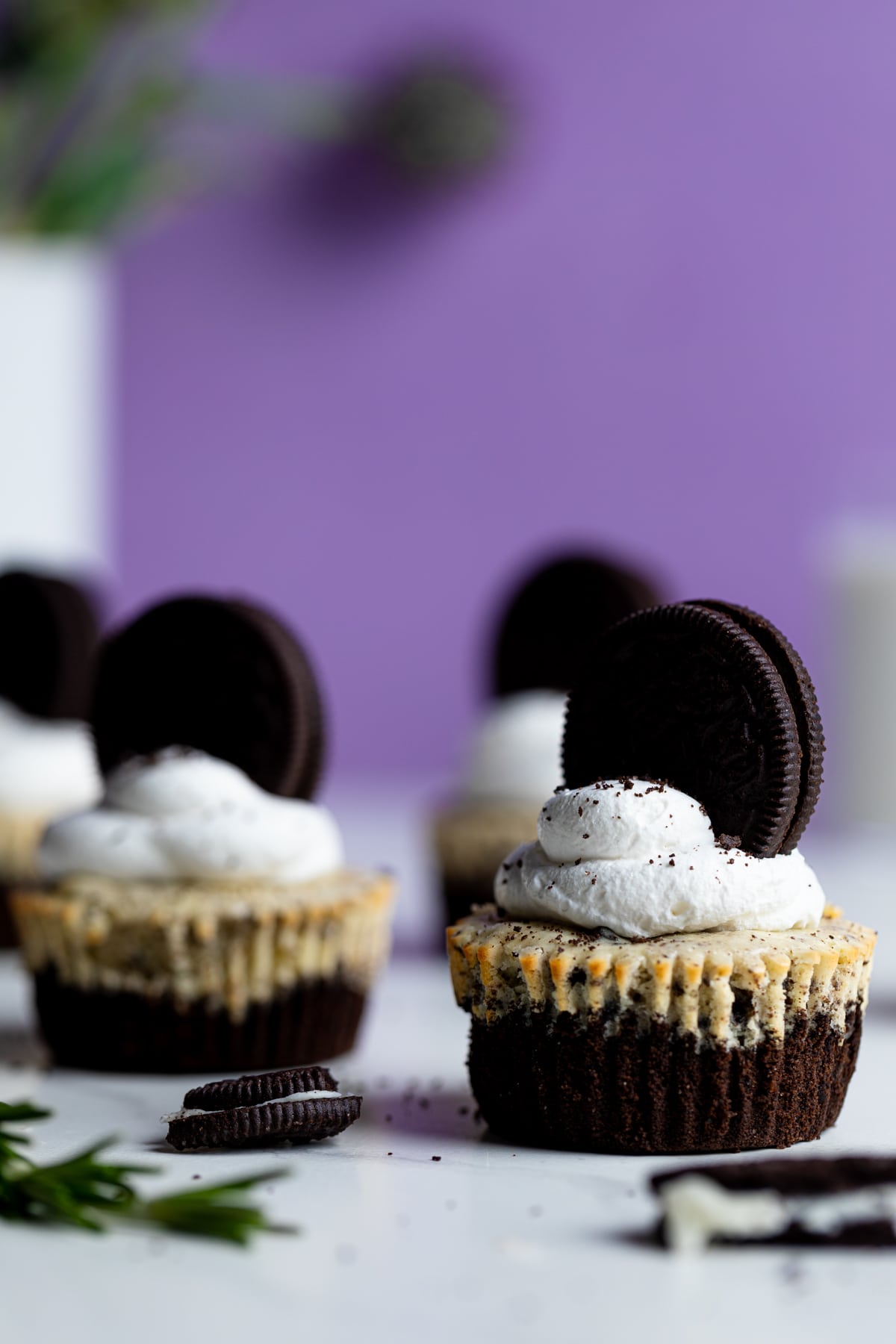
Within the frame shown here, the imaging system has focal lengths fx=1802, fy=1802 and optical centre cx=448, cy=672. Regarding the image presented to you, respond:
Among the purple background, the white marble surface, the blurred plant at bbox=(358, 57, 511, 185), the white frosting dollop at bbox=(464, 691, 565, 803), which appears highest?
the blurred plant at bbox=(358, 57, 511, 185)

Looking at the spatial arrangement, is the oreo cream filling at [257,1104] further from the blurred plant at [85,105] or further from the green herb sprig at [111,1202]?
the blurred plant at [85,105]

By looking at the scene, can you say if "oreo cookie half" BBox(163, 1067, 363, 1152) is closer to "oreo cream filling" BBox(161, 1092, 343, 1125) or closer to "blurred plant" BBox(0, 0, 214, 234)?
"oreo cream filling" BBox(161, 1092, 343, 1125)

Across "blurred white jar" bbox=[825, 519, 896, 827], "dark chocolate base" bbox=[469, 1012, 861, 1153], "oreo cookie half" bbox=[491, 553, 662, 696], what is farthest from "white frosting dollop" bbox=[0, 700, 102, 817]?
"blurred white jar" bbox=[825, 519, 896, 827]

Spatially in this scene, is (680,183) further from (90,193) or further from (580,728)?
(580,728)

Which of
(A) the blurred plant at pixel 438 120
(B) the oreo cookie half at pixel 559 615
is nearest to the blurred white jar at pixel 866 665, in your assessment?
(B) the oreo cookie half at pixel 559 615

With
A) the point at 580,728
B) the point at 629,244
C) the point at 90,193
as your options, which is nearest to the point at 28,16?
the point at 90,193

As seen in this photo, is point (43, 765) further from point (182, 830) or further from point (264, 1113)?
point (264, 1113)

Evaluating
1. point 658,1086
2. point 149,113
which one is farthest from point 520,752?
point 149,113
